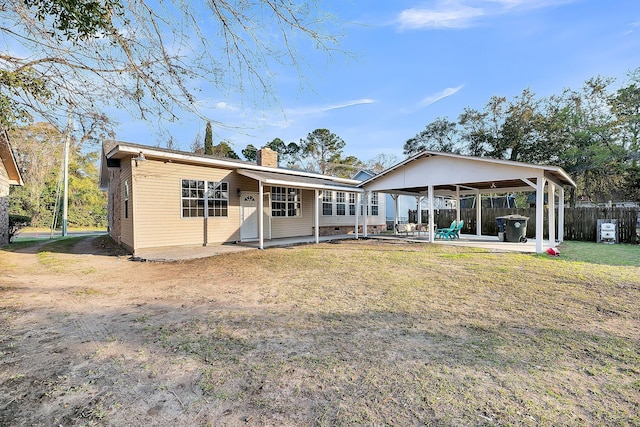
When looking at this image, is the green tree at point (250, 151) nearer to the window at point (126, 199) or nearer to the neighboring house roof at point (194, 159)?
the neighboring house roof at point (194, 159)

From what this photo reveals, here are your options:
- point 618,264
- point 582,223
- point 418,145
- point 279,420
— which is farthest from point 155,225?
point 418,145

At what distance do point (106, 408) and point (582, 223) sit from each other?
18133mm

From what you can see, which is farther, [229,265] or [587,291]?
[229,265]

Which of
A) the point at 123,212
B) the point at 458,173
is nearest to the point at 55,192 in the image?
the point at 123,212

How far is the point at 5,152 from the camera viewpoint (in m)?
12.4

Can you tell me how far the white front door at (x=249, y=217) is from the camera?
12.5 meters

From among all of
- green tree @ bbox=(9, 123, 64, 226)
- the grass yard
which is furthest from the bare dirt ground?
green tree @ bbox=(9, 123, 64, 226)

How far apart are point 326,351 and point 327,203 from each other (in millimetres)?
13483

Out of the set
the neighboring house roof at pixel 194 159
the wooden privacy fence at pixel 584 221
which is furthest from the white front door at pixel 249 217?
the wooden privacy fence at pixel 584 221

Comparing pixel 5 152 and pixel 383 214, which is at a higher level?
pixel 5 152

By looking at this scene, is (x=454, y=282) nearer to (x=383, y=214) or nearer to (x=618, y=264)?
(x=618, y=264)

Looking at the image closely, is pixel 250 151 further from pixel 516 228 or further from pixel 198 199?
pixel 516 228

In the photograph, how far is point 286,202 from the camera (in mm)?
14148

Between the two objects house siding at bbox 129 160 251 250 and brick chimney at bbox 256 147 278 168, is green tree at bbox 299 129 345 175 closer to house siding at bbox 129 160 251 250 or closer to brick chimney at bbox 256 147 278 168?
brick chimney at bbox 256 147 278 168
